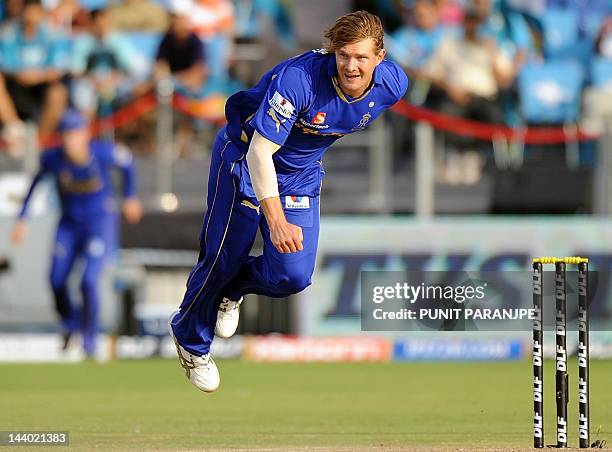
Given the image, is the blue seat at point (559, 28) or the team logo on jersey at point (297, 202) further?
the blue seat at point (559, 28)

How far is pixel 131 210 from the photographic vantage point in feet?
43.5

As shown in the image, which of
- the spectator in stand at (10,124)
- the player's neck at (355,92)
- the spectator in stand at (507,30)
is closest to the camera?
the player's neck at (355,92)

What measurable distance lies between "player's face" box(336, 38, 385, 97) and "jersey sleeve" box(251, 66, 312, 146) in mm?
184

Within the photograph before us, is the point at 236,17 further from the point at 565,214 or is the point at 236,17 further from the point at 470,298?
the point at 470,298

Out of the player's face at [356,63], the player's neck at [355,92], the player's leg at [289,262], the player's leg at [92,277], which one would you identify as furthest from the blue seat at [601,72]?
the player's face at [356,63]

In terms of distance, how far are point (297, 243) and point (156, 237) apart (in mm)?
7470

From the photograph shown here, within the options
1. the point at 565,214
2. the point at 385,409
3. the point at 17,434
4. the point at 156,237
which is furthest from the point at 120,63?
the point at 17,434

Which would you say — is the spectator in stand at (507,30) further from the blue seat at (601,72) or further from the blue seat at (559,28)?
the blue seat at (601,72)

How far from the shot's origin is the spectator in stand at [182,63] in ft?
47.5

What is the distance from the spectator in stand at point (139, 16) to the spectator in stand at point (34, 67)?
0.74 metres

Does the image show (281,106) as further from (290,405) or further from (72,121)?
(72,121)

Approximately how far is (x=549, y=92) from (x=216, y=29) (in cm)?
361

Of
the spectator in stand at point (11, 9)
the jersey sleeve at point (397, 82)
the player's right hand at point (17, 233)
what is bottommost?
the player's right hand at point (17, 233)

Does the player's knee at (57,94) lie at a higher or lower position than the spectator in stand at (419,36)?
lower
